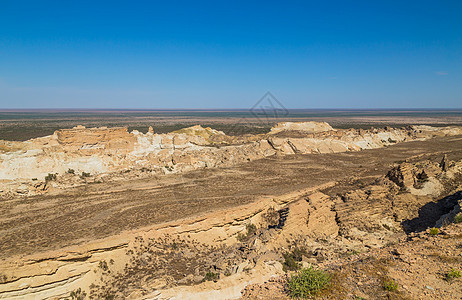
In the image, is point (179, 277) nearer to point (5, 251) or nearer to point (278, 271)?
point (278, 271)

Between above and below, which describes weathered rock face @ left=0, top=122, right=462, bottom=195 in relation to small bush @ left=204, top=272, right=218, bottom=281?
above

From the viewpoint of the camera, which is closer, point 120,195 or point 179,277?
point 179,277

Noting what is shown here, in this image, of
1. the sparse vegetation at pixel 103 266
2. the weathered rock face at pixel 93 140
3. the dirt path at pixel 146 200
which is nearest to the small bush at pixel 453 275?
the dirt path at pixel 146 200

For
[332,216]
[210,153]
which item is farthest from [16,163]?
[332,216]

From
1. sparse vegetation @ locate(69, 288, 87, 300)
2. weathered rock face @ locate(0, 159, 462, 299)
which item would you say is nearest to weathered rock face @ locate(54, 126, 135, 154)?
weathered rock face @ locate(0, 159, 462, 299)

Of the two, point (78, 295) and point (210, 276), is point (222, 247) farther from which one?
point (78, 295)

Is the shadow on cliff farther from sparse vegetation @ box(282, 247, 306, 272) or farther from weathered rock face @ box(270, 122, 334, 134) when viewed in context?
weathered rock face @ box(270, 122, 334, 134)
